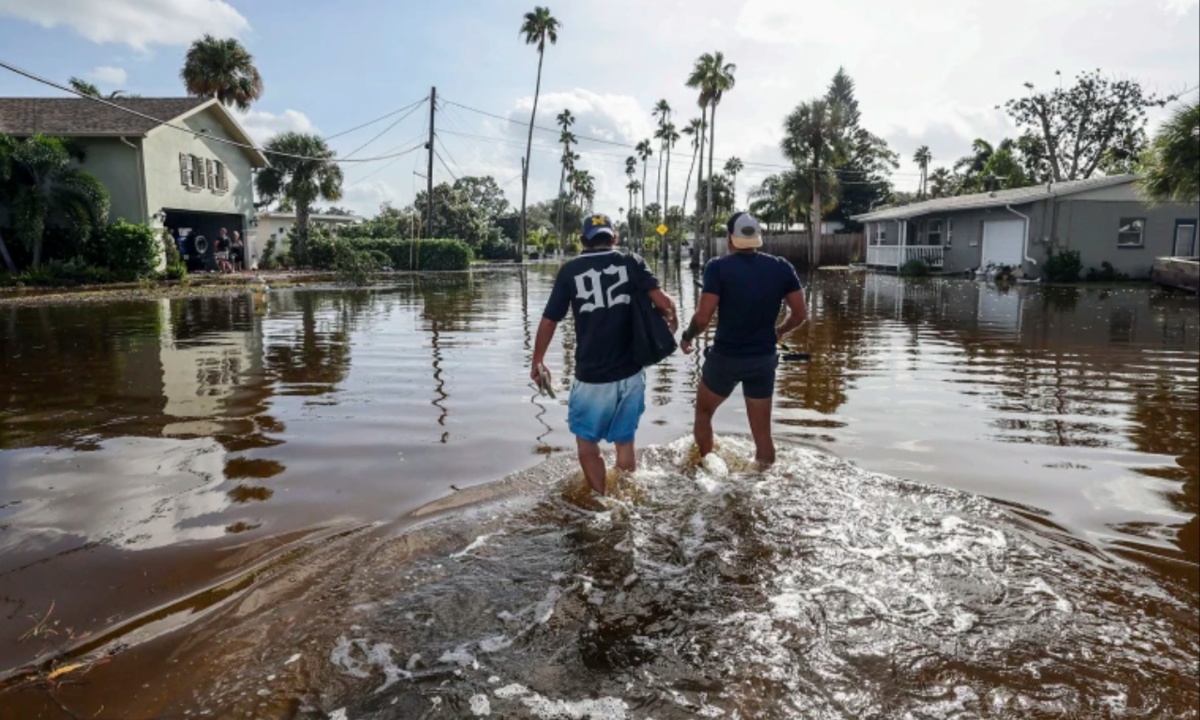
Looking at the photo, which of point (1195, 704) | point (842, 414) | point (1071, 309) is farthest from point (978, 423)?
point (1071, 309)

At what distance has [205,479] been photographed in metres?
5.45

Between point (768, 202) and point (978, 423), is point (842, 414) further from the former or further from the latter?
point (768, 202)

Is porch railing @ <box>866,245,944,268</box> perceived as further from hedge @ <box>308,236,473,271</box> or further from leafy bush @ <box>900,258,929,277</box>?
hedge @ <box>308,236,473,271</box>

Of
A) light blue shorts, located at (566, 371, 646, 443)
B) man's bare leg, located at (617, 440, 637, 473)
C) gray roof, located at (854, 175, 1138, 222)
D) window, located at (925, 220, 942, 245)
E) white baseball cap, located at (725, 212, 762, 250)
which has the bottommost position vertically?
man's bare leg, located at (617, 440, 637, 473)

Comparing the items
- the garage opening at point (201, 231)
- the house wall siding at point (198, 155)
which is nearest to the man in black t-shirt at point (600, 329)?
the house wall siding at point (198, 155)

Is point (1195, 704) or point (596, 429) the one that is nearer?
point (1195, 704)

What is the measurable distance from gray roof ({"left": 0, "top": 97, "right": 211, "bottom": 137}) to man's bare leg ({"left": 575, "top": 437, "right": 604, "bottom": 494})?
26461 millimetres

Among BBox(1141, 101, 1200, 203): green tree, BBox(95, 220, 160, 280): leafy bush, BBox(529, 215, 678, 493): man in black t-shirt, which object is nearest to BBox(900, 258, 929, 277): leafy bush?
BBox(1141, 101, 1200, 203): green tree

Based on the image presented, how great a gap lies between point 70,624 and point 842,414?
612 cm

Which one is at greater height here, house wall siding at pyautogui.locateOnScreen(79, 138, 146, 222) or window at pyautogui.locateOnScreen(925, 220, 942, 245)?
house wall siding at pyautogui.locateOnScreen(79, 138, 146, 222)

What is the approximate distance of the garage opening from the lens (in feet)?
106

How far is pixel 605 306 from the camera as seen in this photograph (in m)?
4.75

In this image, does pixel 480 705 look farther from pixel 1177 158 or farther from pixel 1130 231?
pixel 1130 231

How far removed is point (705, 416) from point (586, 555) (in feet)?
6.26
